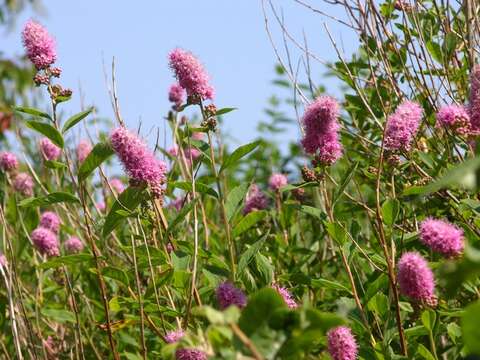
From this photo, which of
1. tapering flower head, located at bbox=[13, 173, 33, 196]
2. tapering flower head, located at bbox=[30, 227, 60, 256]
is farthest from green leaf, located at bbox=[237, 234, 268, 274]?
tapering flower head, located at bbox=[13, 173, 33, 196]

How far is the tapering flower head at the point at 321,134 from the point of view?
1.89 m

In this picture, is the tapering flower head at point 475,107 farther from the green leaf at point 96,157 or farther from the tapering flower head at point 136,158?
the green leaf at point 96,157

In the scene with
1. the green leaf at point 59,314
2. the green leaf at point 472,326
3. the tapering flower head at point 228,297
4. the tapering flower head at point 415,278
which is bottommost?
the green leaf at point 472,326

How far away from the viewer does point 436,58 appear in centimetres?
247

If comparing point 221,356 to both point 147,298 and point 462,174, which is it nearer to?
point 462,174

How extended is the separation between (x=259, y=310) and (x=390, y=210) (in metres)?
0.90

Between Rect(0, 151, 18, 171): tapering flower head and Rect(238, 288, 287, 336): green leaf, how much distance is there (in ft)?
7.79

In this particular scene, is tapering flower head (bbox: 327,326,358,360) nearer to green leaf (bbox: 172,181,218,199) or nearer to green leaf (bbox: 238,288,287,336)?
green leaf (bbox: 238,288,287,336)

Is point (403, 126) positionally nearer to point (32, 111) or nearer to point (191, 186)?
point (191, 186)

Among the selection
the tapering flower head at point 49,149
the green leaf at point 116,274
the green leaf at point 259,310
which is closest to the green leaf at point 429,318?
the green leaf at point 259,310

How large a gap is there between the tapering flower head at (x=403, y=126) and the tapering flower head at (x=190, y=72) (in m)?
0.50

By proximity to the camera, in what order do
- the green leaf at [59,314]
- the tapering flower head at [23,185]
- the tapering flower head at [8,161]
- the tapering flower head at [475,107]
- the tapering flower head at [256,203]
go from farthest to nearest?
the tapering flower head at [23,185], the tapering flower head at [8,161], the tapering flower head at [256,203], the green leaf at [59,314], the tapering flower head at [475,107]

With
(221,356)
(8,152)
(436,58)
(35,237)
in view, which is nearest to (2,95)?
(8,152)

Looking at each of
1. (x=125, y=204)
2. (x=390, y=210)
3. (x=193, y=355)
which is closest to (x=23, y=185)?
(x=125, y=204)
